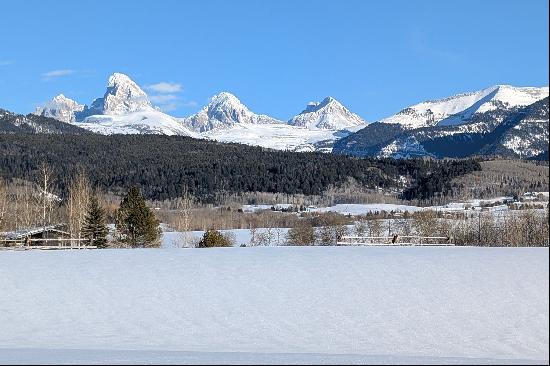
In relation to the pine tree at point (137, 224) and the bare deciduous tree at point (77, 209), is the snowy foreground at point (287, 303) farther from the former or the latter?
the bare deciduous tree at point (77, 209)

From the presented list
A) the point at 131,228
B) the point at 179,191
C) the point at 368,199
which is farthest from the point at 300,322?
the point at 368,199

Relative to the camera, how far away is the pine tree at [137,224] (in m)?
55.0

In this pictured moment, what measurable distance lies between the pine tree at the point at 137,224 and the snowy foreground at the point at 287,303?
22.2m

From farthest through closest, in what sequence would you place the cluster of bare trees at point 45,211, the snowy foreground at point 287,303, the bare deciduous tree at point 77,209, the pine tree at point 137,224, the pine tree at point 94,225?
the bare deciduous tree at point 77,209 < the cluster of bare trees at point 45,211 < the pine tree at point 137,224 < the pine tree at point 94,225 < the snowy foreground at point 287,303

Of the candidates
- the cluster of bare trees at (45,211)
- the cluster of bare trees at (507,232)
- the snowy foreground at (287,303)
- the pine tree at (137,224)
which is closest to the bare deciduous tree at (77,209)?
the cluster of bare trees at (45,211)

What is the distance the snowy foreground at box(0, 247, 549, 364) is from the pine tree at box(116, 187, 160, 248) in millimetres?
22191

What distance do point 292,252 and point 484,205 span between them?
147 metres

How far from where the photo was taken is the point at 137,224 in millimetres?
55531

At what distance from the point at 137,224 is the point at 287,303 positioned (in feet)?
106

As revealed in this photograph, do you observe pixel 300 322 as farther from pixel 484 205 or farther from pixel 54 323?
pixel 484 205

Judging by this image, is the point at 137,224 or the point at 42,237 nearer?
the point at 42,237

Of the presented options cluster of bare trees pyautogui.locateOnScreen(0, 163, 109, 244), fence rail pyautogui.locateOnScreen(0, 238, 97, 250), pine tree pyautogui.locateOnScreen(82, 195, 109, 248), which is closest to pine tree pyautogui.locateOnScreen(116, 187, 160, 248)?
pine tree pyautogui.locateOnScreen(82, 195, 109, 248)

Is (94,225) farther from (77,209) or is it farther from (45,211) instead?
(45,211)

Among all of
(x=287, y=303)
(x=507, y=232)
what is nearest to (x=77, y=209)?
(x=287, y=303)
